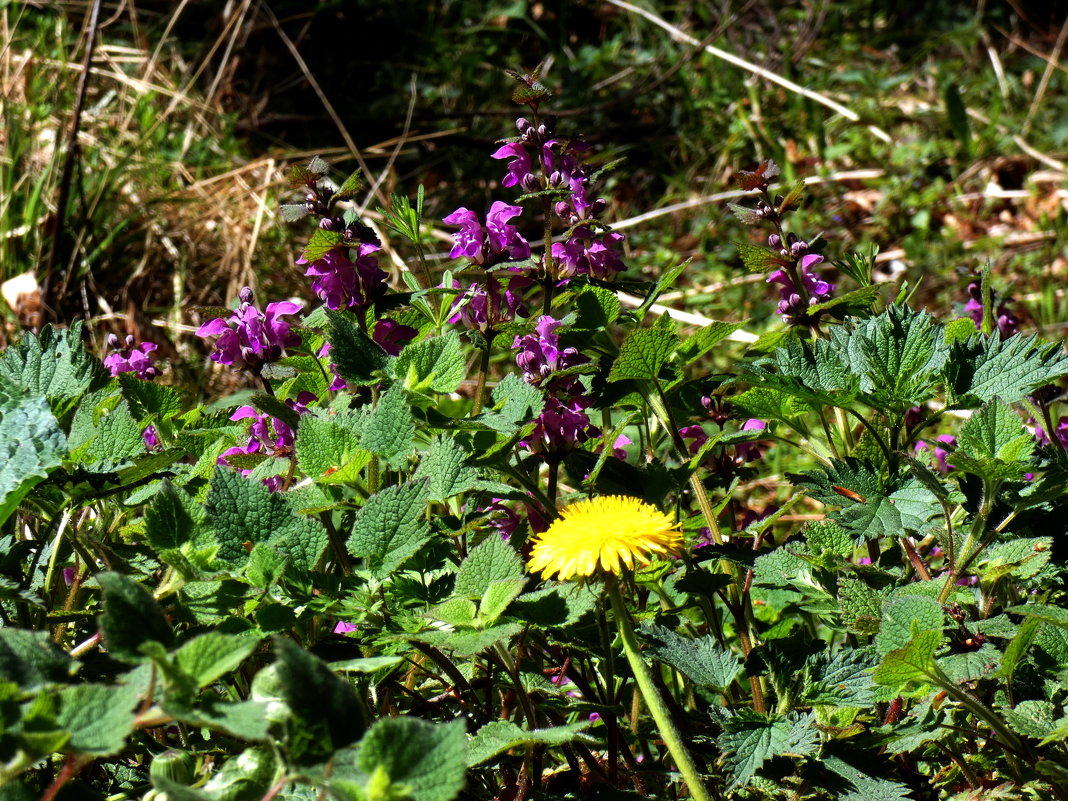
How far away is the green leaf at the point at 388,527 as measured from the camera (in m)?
0.76

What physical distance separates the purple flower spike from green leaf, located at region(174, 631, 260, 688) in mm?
674

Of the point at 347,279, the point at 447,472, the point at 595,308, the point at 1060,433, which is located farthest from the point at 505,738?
the point at 1060,433

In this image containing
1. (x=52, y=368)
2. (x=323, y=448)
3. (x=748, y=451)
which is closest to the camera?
(x=323, y=448)

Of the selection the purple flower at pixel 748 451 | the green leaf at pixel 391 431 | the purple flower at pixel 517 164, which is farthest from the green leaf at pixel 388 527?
the purple flower at pixel 748 451

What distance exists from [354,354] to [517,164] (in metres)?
0.37

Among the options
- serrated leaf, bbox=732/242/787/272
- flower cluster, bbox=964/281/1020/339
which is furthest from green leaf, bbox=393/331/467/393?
flower cluster, bbox=964/281/1020/339

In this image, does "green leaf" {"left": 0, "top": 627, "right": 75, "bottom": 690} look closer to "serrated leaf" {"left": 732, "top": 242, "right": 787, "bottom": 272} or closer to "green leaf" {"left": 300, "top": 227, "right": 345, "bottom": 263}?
"green leaf" {"left": 300, "top": 227, "right": 345, "bottom": 263}

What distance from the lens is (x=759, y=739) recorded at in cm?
81

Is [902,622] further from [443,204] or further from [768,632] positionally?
[443,204]

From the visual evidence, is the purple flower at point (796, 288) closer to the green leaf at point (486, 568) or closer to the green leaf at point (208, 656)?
the green leaf at point (486, 568)

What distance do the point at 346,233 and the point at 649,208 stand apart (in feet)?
10.8

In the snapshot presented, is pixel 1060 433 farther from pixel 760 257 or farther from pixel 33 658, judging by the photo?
pixel 33 658

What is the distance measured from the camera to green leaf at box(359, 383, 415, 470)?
81 centimetres

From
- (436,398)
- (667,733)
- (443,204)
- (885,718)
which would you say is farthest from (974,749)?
(443,204)
